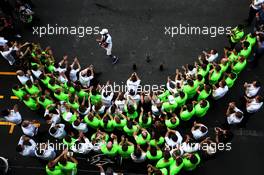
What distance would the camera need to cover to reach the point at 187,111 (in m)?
14.7

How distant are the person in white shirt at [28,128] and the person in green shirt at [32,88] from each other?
4.21 feet

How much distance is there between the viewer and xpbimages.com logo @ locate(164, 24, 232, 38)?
Answer: 1922cm

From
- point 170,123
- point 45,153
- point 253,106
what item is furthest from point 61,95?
point 253,106

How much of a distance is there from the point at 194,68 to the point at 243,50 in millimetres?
2100

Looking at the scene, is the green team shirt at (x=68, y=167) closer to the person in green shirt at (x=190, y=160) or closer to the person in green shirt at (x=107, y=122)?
the person in green shirt at (x=107, y=122)

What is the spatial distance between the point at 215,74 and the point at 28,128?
7228mm

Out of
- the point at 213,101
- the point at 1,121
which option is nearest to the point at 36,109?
the point at 1,121

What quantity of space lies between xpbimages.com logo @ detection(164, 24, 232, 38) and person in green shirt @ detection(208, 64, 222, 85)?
397 cm

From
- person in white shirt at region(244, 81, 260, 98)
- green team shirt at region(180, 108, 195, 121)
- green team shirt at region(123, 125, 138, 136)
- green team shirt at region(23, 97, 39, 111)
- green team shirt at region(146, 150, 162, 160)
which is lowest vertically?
green team shirt at region(146, 150, 162, 160)

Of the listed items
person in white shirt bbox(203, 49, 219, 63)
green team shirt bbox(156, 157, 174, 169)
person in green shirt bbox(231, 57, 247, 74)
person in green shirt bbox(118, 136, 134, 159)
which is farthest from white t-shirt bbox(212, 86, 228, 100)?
person in green shirt bbox(118, 136, 134, 159)

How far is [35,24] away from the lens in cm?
2025

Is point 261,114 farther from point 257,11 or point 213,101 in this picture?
point 257,11

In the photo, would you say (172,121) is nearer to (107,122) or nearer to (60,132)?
(107,122)

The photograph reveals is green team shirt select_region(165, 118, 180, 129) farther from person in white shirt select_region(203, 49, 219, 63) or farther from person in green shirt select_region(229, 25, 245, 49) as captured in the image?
person in green shirt select_region(229, 25, 245, 49)
